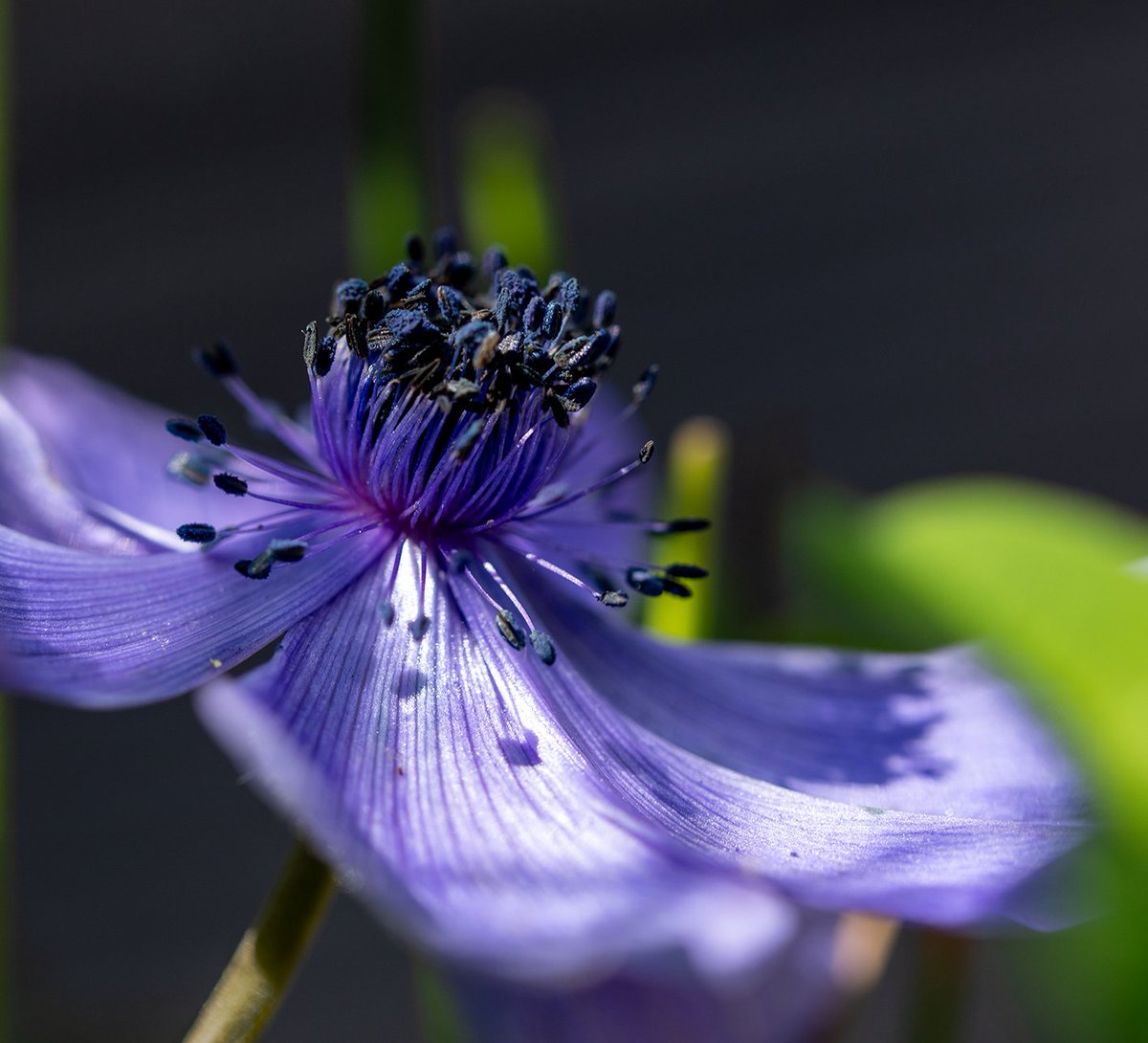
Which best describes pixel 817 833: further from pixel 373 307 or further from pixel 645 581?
pixel 373 307

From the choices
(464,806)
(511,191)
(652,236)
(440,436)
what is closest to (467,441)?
(440,436)

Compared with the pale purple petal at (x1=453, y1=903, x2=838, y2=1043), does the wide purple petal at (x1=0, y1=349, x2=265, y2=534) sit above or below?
above

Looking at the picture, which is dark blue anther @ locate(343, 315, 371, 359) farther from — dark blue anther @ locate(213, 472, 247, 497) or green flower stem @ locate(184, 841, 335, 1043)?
green flower stem @ locate(184, 841, 335, 1043)

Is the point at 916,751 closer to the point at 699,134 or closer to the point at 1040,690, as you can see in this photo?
the point at 1040,690

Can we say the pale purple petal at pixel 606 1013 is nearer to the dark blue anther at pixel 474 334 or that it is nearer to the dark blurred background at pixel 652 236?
the dark blue anther at pixel 474 334

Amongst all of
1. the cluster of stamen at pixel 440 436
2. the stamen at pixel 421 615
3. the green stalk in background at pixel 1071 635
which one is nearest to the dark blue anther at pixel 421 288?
the cluster of stamen at pixel 440 436

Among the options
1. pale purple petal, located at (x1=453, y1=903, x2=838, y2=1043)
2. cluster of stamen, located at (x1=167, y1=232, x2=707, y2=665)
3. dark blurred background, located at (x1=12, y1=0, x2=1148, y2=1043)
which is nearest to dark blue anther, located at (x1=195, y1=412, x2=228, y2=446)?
cluster of stamen, located at (x1=167, y1=232, x2=707, y2=665)
